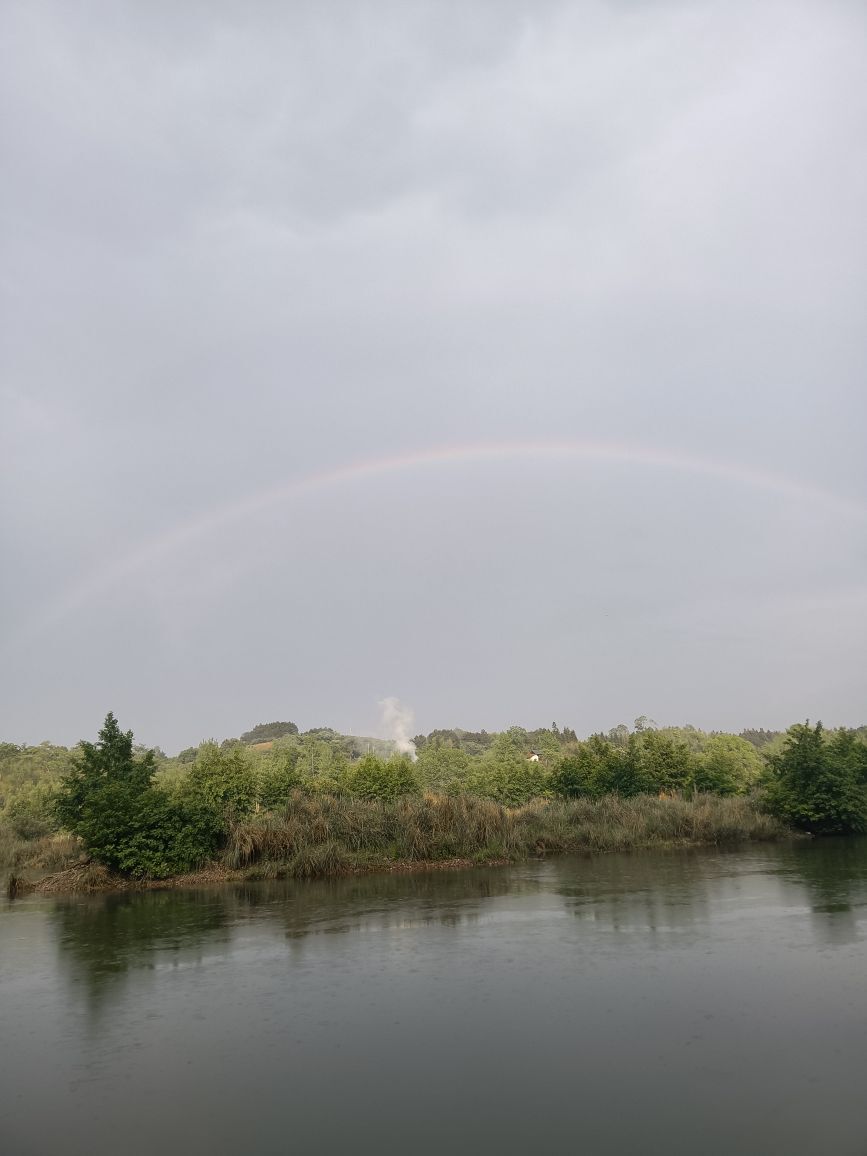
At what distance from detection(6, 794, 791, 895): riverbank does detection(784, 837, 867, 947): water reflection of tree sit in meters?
3.85

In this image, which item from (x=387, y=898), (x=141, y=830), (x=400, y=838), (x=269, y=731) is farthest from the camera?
(x=269, y=731)

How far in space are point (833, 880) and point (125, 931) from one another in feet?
47.2

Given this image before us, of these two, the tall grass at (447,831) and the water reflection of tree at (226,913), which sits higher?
the tall grass at (447,831)

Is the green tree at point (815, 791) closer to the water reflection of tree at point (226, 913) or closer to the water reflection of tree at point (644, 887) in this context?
the water reflection of tree at point (644, 887)

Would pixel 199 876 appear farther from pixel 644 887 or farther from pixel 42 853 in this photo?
pixel 644 887

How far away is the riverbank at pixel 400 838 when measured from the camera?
2203cm

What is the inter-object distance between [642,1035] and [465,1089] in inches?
79.6

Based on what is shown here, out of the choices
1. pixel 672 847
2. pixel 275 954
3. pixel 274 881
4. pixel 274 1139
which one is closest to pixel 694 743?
pixel 672 847

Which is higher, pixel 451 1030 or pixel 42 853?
pixel 42 853

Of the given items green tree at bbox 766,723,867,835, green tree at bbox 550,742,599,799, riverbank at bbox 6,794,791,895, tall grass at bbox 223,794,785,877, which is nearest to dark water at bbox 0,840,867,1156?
riverbank at bbox 6,794,791,895

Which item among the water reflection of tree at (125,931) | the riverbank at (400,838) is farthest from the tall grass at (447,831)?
the water reflection of tree at (125,931)

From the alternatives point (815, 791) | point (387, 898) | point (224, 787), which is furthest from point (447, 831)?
point (815, 791)

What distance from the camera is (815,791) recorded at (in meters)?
29.2

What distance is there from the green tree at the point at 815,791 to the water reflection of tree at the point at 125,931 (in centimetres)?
2077
